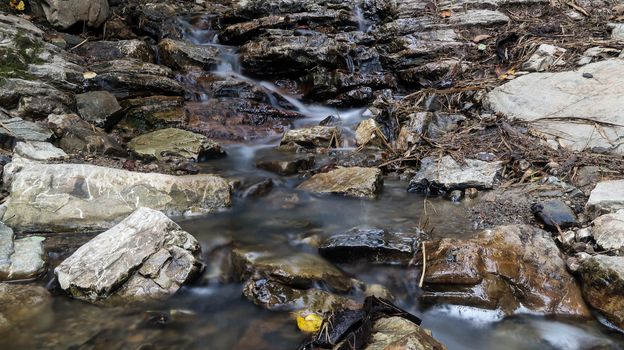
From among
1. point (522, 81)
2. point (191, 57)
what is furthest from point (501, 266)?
point (191, 57)

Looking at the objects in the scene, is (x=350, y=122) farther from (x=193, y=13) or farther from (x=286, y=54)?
(x=193, y=13)

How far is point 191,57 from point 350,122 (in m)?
3.46

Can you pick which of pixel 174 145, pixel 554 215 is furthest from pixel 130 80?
pixel 554 215

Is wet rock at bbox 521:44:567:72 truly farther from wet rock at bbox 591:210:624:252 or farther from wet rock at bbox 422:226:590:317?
wet rock at bbox 422:226:590:317

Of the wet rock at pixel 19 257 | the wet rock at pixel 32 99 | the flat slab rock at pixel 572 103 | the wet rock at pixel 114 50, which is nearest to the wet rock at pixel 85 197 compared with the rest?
the wet rock at pixel 19 257

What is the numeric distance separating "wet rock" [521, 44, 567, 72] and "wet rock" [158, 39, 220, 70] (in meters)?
5.68

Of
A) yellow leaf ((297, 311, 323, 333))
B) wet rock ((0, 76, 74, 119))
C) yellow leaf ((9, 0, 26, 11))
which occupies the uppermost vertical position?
yellow leaf ((9, 0, 26, 11))

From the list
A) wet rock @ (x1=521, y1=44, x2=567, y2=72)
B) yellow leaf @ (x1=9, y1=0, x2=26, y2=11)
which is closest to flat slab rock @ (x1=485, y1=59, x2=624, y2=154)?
wet rock @ (x1=521, y1=44, x2=567, y2=72)

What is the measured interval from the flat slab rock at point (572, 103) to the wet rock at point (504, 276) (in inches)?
77.2

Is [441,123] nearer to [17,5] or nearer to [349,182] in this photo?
[349,182]

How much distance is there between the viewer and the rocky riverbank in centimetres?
290

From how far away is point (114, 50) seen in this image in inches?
313

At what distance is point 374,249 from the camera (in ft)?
11.2

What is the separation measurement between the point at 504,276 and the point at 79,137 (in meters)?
4.91
